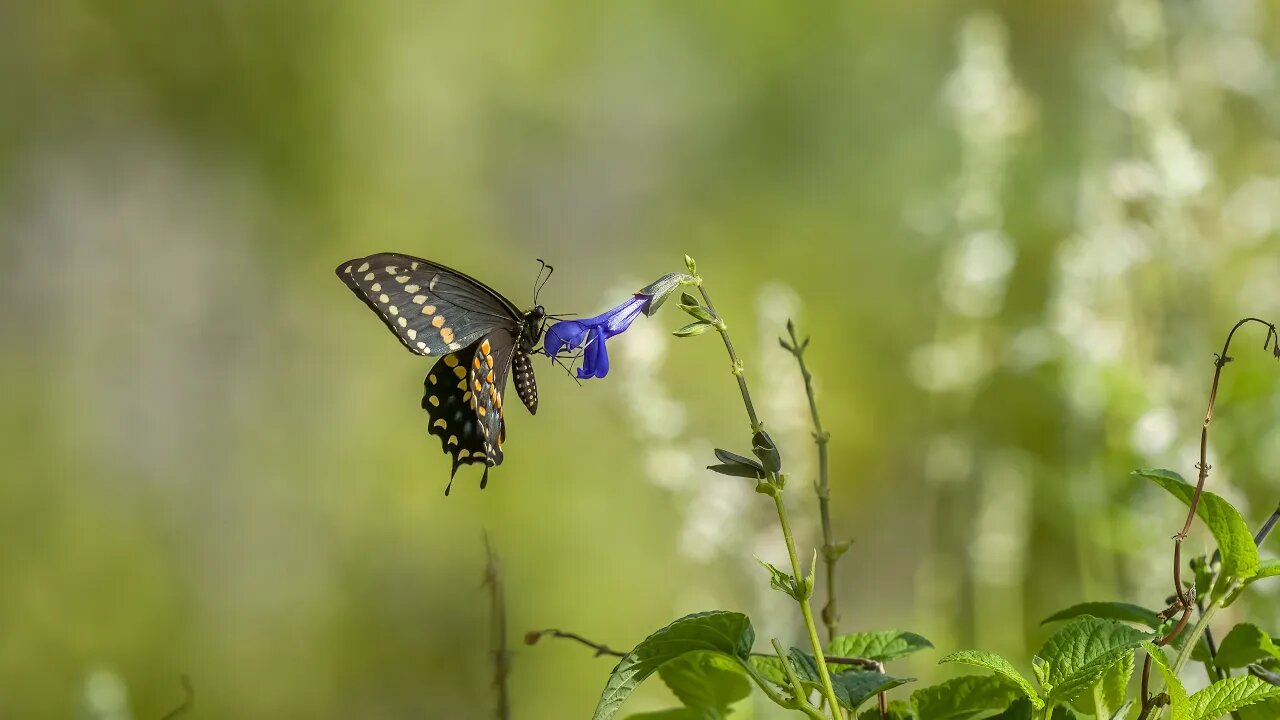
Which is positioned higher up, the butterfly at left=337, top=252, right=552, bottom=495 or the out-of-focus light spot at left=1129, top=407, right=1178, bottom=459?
the out-of-focus light spot at left=1129, top=407, right=1178, bottom=459

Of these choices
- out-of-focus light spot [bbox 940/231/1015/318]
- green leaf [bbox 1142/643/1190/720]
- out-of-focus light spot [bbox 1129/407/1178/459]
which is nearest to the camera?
green leaf [bbox 1142/643/1190/720]

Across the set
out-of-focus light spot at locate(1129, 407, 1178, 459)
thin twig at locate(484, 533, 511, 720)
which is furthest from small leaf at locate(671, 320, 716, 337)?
out-of-focus light spot at locate(1129, 407, 1178, 459)

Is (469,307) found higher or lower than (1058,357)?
lower

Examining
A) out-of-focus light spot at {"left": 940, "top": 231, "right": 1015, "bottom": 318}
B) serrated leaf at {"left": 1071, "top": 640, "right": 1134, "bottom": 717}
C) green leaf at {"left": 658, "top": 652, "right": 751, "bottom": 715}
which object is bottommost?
serrated leaf at {"left": 1071, "top": 640, "right": 1134, "bottom": 717}

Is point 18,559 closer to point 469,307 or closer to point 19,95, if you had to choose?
point 19,95

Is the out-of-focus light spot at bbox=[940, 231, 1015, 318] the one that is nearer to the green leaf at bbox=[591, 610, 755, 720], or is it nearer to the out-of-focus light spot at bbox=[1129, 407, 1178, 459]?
the out-of-focus light spot at bbox=[1129, 407, 1178, 459]

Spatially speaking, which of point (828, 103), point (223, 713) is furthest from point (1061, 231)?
point (223, 713)

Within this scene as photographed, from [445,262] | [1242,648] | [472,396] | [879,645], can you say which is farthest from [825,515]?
[445,262]
